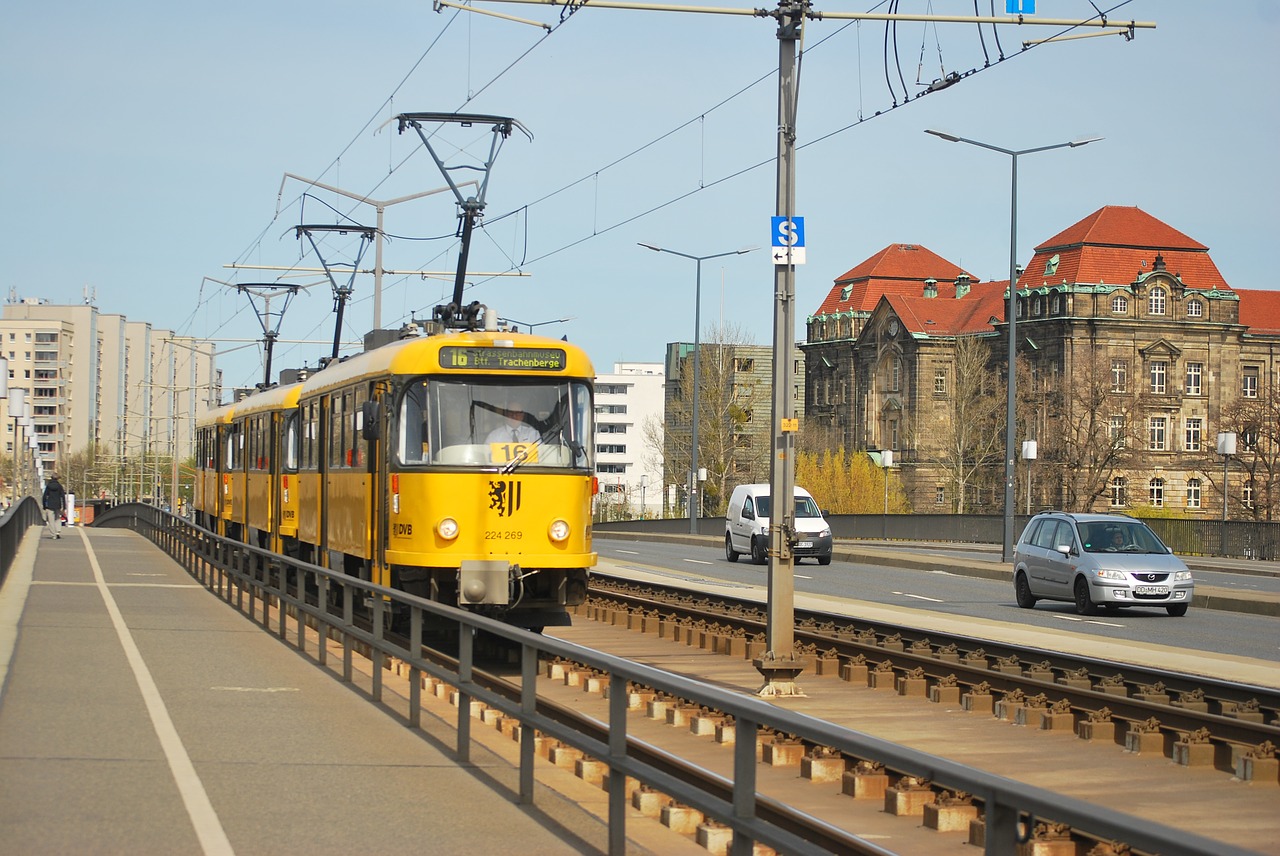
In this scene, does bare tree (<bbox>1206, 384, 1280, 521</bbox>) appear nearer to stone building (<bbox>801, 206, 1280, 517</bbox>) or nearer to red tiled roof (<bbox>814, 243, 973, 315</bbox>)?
stone building (<bbox>801, 206, 1280, 517</bbox>)

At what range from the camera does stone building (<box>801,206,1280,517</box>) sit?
92875 mm

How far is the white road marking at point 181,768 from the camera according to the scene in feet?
24.8

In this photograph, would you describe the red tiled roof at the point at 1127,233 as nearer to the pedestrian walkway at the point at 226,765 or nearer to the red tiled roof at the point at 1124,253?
the red tiled roof at the point at 1124,253

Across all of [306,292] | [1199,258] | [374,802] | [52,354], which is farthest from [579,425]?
[52,354]

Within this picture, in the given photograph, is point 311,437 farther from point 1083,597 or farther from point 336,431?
point 1083,597

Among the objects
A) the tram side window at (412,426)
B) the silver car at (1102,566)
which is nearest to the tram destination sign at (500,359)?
the tram side window at (412,426)

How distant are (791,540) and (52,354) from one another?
621ft

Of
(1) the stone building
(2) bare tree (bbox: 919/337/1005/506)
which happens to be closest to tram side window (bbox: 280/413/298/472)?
(1) the stone building

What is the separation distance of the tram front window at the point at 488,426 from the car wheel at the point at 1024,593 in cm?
1319

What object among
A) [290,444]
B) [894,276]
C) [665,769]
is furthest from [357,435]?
[894,276]

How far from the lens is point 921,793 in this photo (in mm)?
9711

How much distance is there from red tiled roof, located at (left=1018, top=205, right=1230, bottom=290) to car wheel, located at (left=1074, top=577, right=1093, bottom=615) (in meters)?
79.3

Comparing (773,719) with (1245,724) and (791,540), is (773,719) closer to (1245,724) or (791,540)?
(1245,724)

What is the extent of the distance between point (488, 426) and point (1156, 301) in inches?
3668
